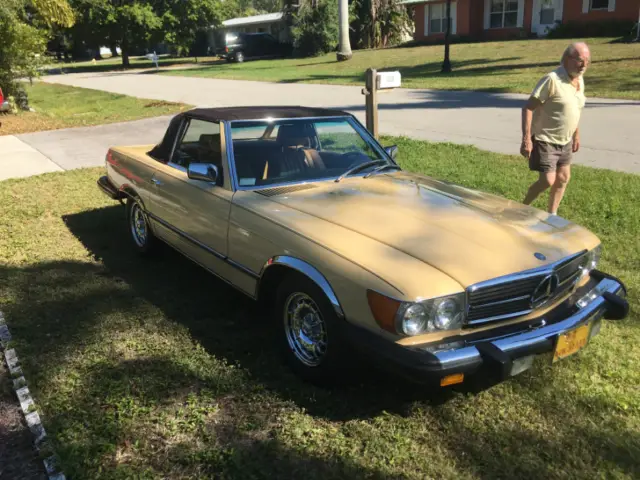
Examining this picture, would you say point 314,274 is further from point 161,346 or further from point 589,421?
point 589,421

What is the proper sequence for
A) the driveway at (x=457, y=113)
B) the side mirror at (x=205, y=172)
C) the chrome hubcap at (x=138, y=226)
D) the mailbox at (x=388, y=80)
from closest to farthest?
the side mirror at (x=205, y=172) → the chrome hubcap at (x=138, y=226) → the mailbox at (x=388, y=80) → the driveway at (x=457, y=113)

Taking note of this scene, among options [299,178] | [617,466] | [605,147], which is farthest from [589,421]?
[605,147]

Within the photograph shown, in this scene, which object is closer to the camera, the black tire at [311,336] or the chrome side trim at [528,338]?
the chrome side trim at [528,338]

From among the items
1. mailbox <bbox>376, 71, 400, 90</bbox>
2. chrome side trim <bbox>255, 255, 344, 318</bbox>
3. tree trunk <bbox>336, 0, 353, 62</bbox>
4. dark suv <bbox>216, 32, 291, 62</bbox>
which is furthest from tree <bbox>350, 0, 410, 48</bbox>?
chrome side trim <bbox>255, 255, 344, 318</bbox>

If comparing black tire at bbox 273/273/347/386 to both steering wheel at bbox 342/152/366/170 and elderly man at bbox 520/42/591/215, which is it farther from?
elderly man at bbox 520/42/591/215

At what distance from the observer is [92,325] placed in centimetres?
411

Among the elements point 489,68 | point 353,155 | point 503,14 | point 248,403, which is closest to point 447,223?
point 353,155

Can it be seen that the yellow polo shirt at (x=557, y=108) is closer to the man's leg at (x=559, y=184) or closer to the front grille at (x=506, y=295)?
the man's leg at (x=559, y=184)

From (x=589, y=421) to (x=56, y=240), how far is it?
5.27 metres

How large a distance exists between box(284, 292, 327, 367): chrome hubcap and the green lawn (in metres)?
14.0

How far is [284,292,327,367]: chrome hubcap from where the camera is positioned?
10.6ft

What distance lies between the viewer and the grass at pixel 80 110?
49.3 ft

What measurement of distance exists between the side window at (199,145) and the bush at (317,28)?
3813 centimetres

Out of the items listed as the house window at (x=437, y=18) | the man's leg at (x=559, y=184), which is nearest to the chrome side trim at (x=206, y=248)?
the man's leg at (x=559, y=184)
